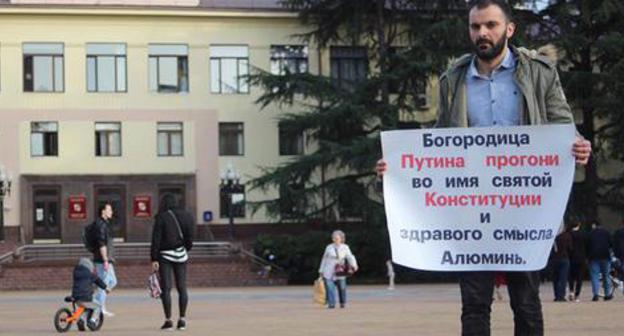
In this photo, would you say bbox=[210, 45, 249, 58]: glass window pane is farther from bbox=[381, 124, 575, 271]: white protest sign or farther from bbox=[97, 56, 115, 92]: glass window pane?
bbox=[381, 124, 575, 271]: white protest sign

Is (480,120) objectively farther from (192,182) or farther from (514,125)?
(192,182)

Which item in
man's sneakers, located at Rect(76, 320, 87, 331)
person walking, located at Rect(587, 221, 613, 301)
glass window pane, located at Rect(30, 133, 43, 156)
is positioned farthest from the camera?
glass window pane, located at Rect(30, 133, 43, 156)

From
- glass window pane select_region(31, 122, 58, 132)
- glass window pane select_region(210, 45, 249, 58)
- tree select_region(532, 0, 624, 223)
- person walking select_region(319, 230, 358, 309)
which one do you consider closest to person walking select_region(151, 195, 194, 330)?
person walking select_region(319, 230, 358, 309)

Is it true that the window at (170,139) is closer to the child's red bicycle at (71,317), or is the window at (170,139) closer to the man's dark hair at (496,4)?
the child's red bicycle at (71,317)

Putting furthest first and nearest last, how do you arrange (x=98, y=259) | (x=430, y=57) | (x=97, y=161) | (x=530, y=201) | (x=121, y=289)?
(x=97, y=161) < (x=430, y=57) < (x=121, y=289) < (x=98, y=259) < (x=530, y=201)

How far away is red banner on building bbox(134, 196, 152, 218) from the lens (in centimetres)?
6041

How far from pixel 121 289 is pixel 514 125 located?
42761 millimetres

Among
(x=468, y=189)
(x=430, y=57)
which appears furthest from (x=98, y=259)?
(x=430, y=57)

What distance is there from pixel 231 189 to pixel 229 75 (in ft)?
18.5

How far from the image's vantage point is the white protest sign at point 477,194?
7121 mm

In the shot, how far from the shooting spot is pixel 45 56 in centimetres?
6025

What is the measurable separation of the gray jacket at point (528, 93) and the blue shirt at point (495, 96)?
0.03 m

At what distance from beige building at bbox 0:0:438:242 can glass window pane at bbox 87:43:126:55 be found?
0.22 feet

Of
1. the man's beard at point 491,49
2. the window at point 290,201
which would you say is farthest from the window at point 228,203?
the man's beard at point 491,49
